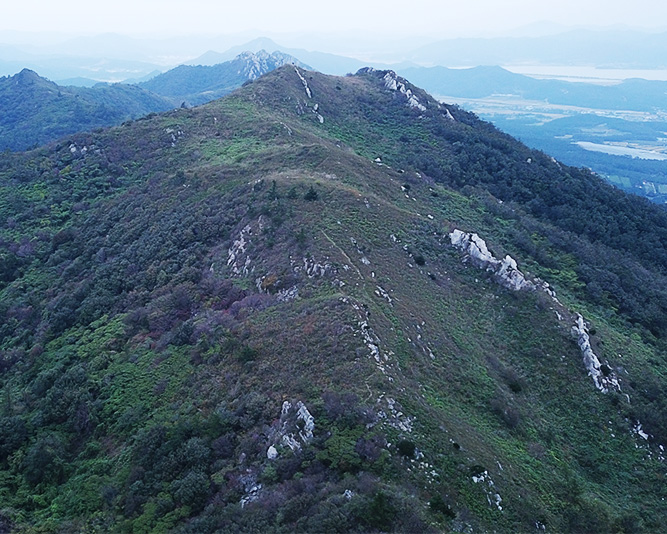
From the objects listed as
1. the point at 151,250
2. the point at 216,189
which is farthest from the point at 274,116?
the point at 151,250

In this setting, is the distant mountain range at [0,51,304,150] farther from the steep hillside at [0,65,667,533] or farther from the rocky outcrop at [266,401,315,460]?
the rocky outcrop at [266,401,315,460]

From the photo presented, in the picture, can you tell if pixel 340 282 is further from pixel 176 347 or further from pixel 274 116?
pixel 274 116

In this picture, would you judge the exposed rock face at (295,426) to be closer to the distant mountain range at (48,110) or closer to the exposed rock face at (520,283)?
the exposed rock face at (520,283)

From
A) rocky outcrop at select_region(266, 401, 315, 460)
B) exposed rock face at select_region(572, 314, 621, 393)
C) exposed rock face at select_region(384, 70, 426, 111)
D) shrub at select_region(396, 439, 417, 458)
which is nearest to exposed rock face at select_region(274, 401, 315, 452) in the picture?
rocky outcrop at select_region(266, 401, 315, 460)

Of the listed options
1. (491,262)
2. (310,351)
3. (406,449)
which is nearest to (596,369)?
(491,262)

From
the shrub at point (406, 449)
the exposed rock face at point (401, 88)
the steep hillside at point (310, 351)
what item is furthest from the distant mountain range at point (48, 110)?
the shrub at point (406, 449)

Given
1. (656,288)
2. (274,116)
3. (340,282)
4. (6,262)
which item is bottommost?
(656,288)
